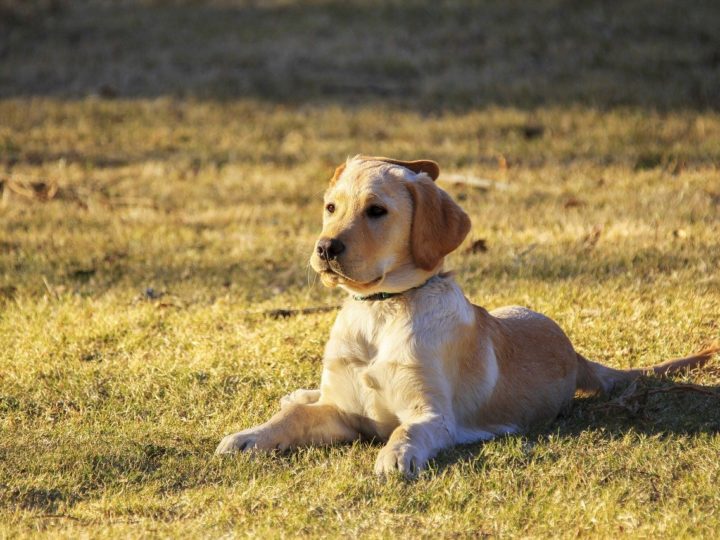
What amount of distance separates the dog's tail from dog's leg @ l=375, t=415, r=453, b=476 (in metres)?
1.17

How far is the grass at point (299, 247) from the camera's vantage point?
4477mm

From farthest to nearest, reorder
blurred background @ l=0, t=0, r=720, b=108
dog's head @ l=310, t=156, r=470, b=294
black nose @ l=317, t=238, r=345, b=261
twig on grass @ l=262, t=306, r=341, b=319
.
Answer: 1. blurred background @ l=0, t=0, r=720, b=108
2. twig on grass @ l=262, t=306, r=341, b=319
3. dog's head @ l=310, t=156, r=470, b=294
4. black nose @ l=317, t=238, r=345, b=261

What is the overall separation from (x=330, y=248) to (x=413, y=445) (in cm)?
93

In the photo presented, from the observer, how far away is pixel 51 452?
5.04m

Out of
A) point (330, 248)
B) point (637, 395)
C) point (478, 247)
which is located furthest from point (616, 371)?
point (478, 247)

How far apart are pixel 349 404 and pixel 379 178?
108 cm

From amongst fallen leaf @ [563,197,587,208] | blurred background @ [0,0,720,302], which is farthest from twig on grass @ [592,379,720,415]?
fallen leaf @ [563,197,587,208]

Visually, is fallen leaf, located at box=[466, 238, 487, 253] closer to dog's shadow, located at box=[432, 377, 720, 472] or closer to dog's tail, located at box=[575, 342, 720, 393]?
dog's tail, located at box=[575, 342, 720, 393]

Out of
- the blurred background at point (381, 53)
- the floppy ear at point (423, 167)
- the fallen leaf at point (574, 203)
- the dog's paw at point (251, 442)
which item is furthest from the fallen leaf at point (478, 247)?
the blurred background at point (381, 53)

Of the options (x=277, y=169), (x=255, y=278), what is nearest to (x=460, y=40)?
(x=277, y=169)

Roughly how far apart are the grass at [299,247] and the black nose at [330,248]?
944mm

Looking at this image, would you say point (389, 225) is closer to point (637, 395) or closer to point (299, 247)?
point (637, 395)

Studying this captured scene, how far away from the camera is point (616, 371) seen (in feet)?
19.2

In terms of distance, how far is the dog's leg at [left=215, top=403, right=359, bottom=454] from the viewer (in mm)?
4922
